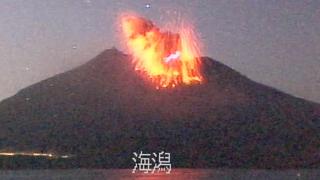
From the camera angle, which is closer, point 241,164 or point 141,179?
point 141,179

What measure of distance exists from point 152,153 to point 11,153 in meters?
20.8

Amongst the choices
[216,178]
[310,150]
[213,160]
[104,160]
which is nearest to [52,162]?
[104,160]

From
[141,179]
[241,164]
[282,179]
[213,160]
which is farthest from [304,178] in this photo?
[213,160]

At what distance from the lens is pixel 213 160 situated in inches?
7554

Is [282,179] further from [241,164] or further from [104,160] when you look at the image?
[104,160]

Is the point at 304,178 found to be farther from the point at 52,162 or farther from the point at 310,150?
the point at 310,150

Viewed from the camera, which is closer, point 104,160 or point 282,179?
point 282,179

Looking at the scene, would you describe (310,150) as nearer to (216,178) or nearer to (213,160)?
(213,160)

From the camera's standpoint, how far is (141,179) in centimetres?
10419

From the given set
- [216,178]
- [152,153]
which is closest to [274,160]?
[152,153]

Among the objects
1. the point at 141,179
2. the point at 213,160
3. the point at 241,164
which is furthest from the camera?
the point at 213,160

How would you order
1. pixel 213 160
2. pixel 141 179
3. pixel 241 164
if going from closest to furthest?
pixel 141 179
pixel 241 164
pixel 213 160

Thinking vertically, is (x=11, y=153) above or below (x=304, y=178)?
above

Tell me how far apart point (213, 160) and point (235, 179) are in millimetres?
86511
